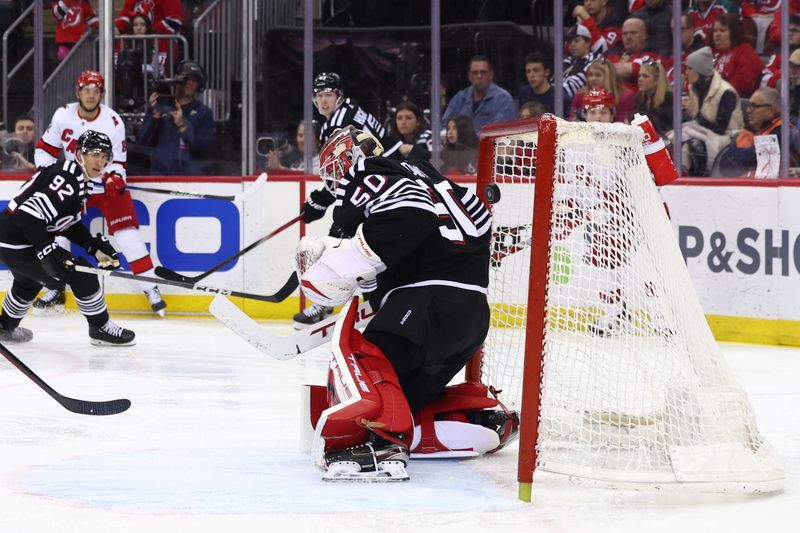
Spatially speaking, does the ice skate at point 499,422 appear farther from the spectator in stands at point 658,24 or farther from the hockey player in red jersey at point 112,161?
the hockey player in red jersey at point 112,161

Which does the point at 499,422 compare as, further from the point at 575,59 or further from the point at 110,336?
the point at 575,59

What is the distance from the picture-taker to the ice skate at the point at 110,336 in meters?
4.89

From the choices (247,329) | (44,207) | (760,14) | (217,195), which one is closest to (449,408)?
(247,329)

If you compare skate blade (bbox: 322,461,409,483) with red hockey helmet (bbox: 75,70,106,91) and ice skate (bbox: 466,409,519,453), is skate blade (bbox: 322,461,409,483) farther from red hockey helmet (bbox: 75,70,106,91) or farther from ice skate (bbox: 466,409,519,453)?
red hockey helmet (bbox: 75,70,106,91)

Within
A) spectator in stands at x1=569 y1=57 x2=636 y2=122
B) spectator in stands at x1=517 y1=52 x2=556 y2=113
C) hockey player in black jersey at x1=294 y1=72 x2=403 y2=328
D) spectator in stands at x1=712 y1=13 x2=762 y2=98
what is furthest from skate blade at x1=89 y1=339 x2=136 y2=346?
spectator in stands at x1=712 y1=13 x2=762 y2=98

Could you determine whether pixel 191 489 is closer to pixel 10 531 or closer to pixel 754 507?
pixel 10 531

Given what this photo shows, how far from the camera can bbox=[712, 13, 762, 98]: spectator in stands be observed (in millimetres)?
5336

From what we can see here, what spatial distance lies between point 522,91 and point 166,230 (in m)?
1.80

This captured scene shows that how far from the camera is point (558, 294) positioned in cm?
275

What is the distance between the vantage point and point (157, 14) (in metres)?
6.32

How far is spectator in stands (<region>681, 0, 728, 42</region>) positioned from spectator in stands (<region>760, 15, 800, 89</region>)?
33 cm

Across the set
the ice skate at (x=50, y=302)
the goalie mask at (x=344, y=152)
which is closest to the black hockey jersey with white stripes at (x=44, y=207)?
the ice skate at (x=50, y=302)

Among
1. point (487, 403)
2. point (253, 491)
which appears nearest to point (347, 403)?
point (253, 491)

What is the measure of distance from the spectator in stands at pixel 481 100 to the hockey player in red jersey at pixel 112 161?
4.99 feet
